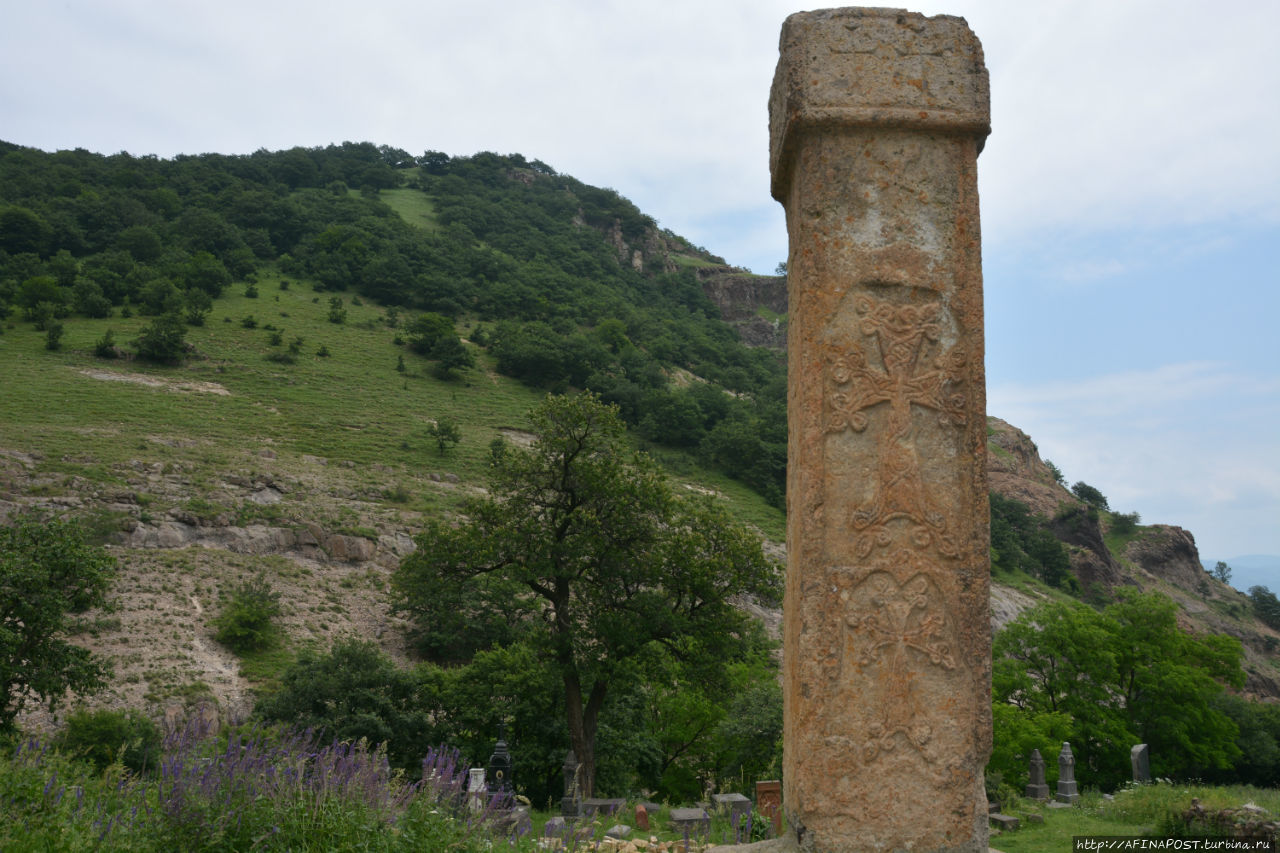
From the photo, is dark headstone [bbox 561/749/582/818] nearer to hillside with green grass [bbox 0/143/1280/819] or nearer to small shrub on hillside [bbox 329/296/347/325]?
hillside with green grass [bbox 0/143/1280/819]

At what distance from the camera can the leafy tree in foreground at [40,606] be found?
15.8 m

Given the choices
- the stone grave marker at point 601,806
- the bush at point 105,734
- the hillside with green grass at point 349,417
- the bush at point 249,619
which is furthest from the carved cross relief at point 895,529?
the bush at point 249,619

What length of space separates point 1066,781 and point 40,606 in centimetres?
2399

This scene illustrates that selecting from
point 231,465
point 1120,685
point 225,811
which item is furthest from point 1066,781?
point 231,465

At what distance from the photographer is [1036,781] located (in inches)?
759

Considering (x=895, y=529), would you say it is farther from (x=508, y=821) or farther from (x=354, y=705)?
(x=354, y=705)

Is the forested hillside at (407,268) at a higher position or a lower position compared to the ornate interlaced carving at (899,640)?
higher

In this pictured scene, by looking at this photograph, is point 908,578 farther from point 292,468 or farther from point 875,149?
point 292,468

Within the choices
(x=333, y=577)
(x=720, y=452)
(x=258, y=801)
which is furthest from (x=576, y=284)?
(x=258, y=801)

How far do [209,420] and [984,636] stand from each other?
45098 millimetres

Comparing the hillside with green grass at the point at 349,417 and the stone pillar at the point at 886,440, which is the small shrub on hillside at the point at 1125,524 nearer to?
the hillside with green grass at the point at 349,417

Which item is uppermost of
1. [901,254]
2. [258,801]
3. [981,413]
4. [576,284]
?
[576,284]

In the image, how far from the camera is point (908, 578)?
3.62 meters

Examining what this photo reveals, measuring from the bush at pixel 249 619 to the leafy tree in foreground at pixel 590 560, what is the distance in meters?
10.1
